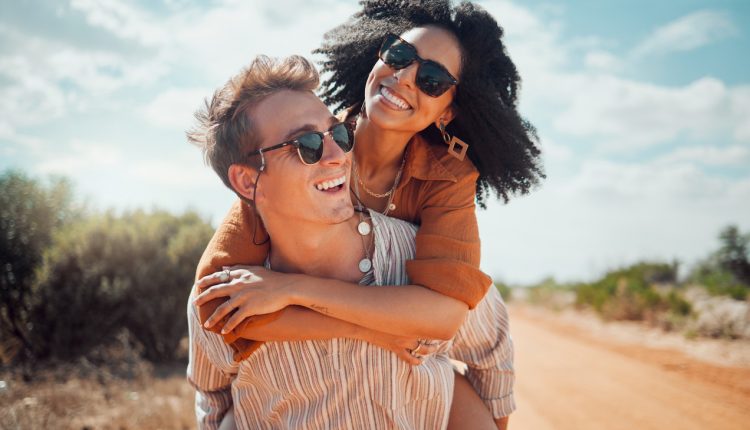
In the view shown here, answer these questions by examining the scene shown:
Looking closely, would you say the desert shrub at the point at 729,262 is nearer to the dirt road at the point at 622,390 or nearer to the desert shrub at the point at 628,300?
the desert shrub at the point at 628,300

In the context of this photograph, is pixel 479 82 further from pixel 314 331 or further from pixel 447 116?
pixel 314 331

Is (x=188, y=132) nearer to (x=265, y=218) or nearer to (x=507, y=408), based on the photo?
(x=265, y=218)

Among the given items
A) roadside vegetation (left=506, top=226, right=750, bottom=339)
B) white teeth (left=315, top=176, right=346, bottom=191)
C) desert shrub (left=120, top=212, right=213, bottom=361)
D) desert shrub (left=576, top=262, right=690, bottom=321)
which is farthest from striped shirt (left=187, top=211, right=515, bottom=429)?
desert shrub (left=576, top=262, right=690, bottom=321)

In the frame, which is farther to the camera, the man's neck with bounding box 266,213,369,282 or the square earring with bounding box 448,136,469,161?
the square earring with bounding box 448,136,469,161

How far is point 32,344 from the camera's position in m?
8.43

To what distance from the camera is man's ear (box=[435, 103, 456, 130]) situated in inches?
138

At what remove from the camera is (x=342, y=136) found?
2838mm

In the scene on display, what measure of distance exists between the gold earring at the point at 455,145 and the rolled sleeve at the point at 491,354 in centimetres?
80

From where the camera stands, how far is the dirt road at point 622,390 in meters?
4.98

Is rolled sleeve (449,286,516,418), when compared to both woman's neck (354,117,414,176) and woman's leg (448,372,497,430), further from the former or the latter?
woman's neck (354,117,414,176)

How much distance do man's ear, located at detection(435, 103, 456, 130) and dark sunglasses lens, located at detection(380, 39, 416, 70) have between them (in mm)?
396

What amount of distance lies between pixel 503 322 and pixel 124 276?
7432mm

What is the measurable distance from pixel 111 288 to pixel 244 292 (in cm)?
719

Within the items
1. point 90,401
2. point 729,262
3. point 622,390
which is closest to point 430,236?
point 622,390
